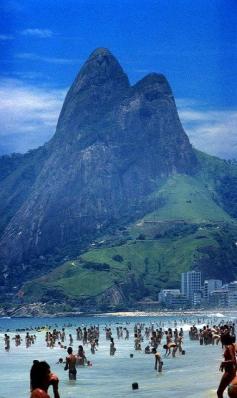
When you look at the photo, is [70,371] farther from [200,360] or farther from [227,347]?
[227,347]

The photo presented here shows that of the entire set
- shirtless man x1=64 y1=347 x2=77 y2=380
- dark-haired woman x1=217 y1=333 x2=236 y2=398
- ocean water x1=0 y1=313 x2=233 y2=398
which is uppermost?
dark-haired woman x1=217 y1=333 x2=236 y2=398

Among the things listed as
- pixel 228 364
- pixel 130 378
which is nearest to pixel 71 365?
pixel 130 378

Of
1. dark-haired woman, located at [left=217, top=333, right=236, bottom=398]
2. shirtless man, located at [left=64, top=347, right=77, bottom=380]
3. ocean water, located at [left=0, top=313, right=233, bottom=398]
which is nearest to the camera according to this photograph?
dark-haired woman, located at [left=217, top=333, right=236, bottom=398]

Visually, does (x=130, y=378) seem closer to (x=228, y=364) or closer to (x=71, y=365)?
(x=71, y=365)

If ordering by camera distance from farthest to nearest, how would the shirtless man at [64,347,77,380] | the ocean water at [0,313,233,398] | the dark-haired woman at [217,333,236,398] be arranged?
the shirtless man at [64,347,77,380] < the ocean water at [0,313,233,398] < the dark-haired woman at [217,333,236,398]

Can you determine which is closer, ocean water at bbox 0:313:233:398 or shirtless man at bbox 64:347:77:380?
ocean water at bbox 0:313:233:398

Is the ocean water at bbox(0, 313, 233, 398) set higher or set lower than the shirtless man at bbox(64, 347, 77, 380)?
lower

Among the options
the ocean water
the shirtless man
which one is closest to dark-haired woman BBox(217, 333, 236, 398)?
the ocean water

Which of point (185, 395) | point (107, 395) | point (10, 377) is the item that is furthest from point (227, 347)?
point (10, 377)

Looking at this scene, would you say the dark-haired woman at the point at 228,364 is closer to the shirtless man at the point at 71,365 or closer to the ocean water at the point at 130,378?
the ocean water at the point at 130,378

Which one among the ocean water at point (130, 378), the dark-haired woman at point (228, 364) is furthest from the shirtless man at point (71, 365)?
the dark-haired woman at point (228, 364)

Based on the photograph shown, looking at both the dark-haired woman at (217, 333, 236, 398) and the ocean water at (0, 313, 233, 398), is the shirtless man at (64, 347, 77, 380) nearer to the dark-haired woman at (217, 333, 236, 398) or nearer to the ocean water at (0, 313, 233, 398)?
the ocean water at (0, 313, 233, 398)
